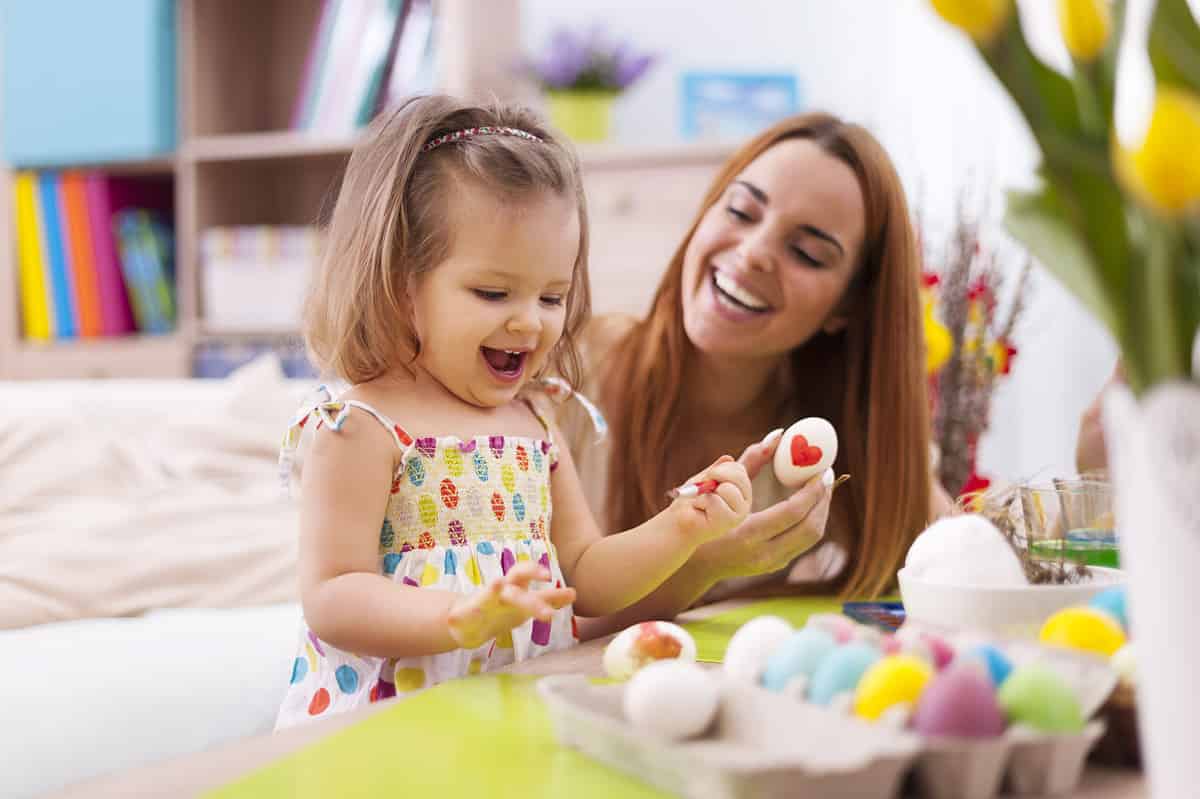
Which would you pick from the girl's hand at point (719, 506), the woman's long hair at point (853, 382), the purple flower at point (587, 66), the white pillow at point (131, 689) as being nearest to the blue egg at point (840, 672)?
the girl's hand at point (719, 506)

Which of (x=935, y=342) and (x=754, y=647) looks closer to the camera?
(x=754, y=647)

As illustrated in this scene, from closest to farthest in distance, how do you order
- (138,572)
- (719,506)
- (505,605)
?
(505,605) < (719,506) < (138,572)

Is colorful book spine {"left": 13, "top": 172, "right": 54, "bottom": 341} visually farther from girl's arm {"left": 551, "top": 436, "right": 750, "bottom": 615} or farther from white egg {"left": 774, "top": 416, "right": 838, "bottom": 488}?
white egg {"left": 774, "top": 416, "right": 838, "bottom": 488}

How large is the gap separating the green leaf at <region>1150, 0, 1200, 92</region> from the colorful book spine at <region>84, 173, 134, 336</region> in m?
3.05

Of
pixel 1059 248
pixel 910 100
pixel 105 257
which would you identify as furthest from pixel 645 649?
pixel 105 257

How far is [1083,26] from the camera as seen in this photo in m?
0.45

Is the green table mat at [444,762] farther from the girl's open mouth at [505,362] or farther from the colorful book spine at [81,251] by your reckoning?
the colorful book spine at [81,251]

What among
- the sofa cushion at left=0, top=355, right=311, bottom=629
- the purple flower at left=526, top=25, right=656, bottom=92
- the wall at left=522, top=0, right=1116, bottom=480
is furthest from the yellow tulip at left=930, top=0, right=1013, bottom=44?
the purple flower at left=526, top=25, right=656, bottom=92

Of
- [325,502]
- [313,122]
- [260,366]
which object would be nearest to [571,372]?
[325,502]

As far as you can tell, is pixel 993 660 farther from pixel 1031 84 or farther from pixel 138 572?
pixel 138 572

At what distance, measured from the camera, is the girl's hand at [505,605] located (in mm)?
760

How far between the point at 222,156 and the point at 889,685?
9.28 feet

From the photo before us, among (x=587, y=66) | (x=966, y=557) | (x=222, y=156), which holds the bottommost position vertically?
(x=966, y=557)

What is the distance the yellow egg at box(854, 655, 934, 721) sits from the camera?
590 mm
